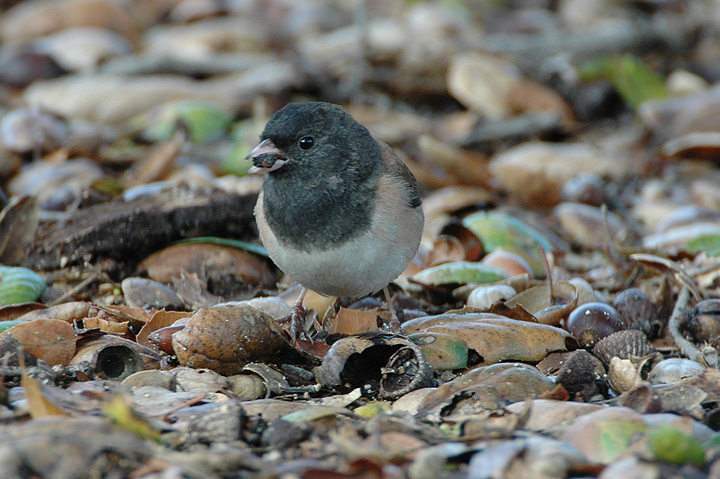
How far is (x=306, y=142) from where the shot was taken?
241 cm

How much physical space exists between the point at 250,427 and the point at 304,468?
0.32 m

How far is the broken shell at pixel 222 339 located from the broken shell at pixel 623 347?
39.2 inches

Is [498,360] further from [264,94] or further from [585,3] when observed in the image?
[585,3]

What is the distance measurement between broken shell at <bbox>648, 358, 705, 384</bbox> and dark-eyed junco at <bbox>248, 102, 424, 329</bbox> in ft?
2.52

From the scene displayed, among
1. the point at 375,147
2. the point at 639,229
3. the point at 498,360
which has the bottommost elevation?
the point at 639,229

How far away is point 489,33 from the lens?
663cm

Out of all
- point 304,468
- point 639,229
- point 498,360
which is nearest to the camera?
point 304,468

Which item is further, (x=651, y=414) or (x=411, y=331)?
(x=411, y=331)

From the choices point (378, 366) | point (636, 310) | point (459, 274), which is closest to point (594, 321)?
point (636, 310)

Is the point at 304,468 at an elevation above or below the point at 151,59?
below

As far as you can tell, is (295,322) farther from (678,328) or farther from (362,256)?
(678,328)

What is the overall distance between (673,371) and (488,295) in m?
0.70

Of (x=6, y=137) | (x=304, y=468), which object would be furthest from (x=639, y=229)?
(x=6, y=137)

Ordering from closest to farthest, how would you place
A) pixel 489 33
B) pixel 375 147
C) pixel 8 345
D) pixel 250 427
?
pixel 250 427 < pixel 8 345 < pixel 375 147 < pixel 489 33
